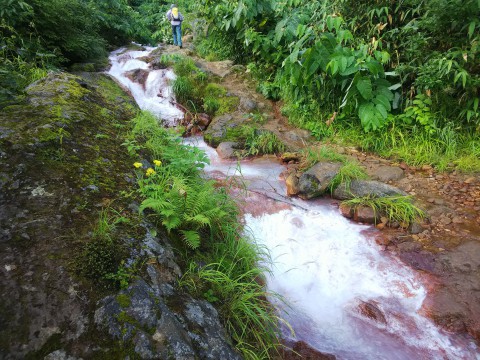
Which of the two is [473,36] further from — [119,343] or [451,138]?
[119,343]

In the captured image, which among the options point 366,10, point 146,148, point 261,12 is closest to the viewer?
point 146,148

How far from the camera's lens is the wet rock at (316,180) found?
4.11 meters

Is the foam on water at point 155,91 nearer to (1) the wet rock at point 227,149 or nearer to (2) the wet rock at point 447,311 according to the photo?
(1) the wet rock at point 227,149

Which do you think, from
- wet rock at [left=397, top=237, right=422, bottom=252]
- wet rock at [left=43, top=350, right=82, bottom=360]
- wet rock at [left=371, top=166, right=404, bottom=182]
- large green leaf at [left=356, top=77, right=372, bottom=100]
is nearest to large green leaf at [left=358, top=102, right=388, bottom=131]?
large green leaf at [left=356, top=77, right=372, bottom=100]

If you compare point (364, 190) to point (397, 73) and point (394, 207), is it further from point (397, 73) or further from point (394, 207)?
point (397, 73)

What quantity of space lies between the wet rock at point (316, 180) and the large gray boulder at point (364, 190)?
20 centimetres

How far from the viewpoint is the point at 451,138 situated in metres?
4.33

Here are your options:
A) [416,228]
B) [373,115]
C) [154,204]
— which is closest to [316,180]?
[416,228]

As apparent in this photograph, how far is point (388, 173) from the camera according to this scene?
169 inches

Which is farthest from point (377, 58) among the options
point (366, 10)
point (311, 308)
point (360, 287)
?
point (311, 308)

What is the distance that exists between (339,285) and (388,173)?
2171 mm

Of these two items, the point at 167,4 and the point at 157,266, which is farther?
the point at 167,4

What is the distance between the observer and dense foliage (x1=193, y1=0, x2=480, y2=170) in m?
3.98

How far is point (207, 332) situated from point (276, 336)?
0.79m
